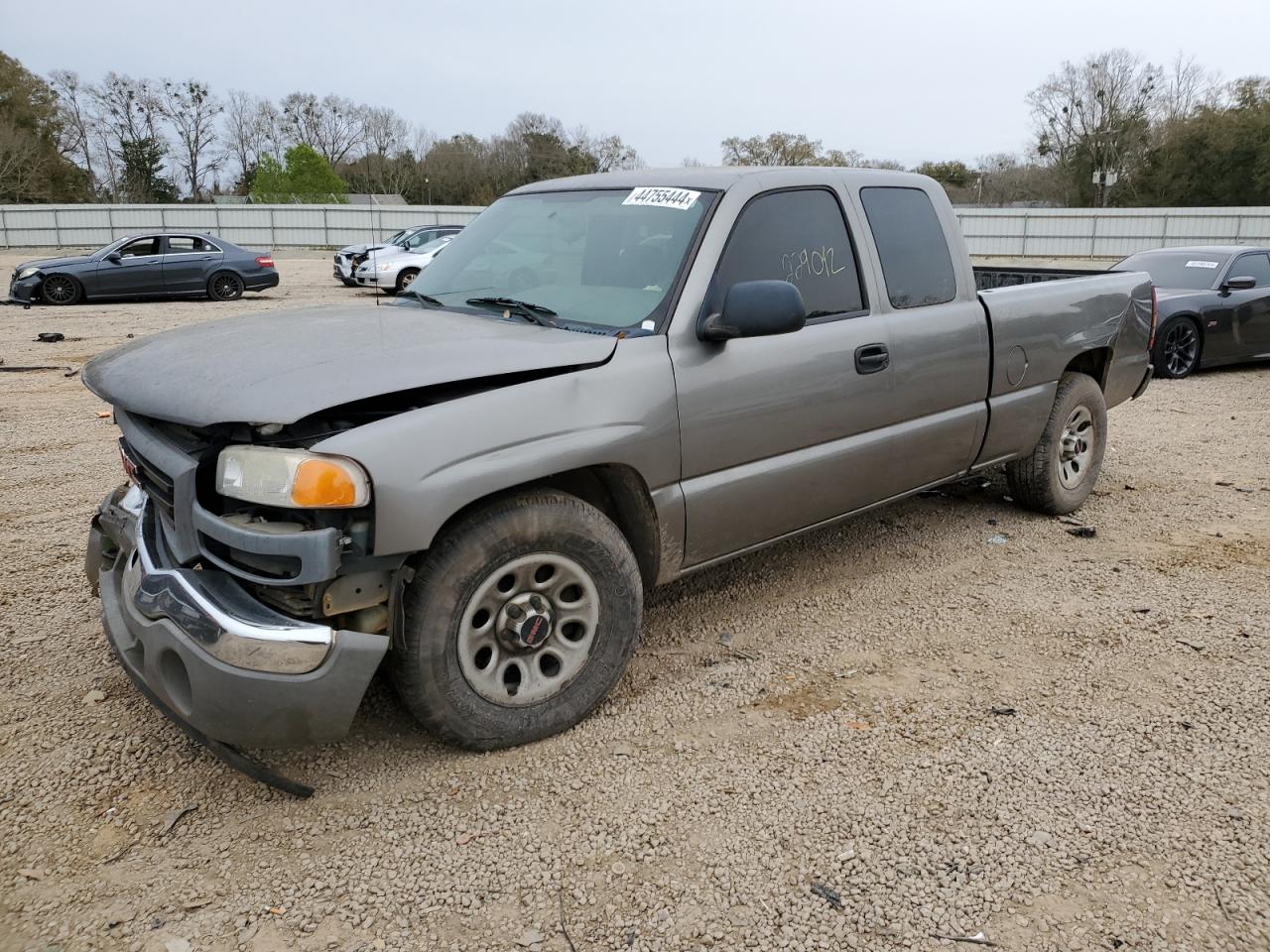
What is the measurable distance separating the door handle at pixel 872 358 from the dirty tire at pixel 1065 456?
169cm

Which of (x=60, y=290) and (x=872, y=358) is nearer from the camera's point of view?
(x=872, y=358)

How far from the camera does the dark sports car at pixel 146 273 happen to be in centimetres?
1764

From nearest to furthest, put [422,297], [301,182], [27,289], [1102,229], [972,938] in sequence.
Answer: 1. [972,938]
2. [422,297]
3. [27,289]
4. [1102,229]
5. [301,182]

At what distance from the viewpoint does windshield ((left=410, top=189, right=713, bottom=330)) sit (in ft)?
11.3

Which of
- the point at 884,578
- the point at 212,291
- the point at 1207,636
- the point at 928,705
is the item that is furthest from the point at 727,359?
the point at 212,291

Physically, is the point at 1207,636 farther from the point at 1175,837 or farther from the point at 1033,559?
the point at 1175,837

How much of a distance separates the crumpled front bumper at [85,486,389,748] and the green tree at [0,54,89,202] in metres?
61.0

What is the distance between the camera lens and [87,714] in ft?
10.8

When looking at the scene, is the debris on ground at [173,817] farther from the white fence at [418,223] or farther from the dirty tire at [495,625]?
the white fence at [418,223]

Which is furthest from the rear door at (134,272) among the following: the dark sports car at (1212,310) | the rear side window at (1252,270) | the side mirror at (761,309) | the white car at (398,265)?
the side mirror at (761,309)

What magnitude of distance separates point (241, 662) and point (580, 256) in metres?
2.01

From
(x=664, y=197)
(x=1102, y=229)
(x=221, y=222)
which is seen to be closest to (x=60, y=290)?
(x=664, y=197)

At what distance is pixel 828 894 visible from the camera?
2.43 metres

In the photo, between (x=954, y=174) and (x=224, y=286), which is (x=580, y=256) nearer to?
→ (x=224, y=286)
